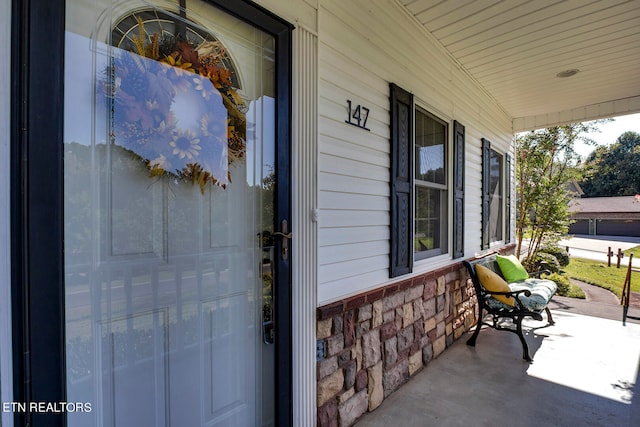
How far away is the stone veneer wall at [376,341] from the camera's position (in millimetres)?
2047

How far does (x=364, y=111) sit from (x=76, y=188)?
5.92 ft

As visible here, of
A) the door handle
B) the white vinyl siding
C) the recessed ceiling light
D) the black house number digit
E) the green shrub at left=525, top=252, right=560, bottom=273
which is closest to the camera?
the door handle

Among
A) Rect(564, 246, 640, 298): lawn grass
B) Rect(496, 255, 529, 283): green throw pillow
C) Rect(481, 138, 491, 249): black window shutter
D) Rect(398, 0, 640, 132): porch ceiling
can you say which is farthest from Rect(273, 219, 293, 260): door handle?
Rect(564, 246, 640, 298): lawn grass

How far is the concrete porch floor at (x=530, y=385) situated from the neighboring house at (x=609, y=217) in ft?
77.8

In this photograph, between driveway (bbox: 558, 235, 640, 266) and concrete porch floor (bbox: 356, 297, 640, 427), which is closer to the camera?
concrete porch floor (bbox: 356, 297, 640, 427)

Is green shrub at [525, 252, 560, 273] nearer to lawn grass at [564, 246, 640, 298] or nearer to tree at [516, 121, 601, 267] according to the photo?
tree at [516, 121, 601, 267]

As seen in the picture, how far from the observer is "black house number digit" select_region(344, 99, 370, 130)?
2219 mm

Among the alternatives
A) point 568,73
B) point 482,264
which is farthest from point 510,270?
point 568,73

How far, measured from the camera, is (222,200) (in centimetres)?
156

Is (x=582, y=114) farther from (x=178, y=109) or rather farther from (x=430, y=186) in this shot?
(x=178, y=109)

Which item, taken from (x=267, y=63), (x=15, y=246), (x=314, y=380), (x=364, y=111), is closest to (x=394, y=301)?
(x=314, y=380)

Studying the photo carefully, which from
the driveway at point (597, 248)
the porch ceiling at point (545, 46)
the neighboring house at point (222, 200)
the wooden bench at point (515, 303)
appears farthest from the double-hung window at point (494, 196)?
the driveway at point (597, 248)

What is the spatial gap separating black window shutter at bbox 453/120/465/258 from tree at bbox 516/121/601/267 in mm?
4303

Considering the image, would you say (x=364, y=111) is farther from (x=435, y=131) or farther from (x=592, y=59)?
(x=592, y=59)
